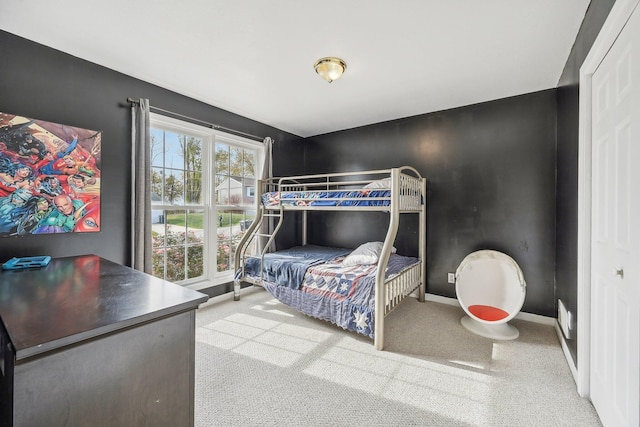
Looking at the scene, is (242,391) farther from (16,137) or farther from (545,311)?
(545,311)

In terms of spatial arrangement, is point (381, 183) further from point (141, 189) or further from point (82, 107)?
point (82, 107)

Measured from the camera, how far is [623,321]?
127 centimetres

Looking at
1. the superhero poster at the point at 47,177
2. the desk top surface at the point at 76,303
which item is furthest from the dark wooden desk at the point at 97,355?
the superhero poster at the point at 47,177

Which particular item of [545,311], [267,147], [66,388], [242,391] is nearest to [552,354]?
[545,311]

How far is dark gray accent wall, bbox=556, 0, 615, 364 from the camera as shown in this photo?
5.71ft

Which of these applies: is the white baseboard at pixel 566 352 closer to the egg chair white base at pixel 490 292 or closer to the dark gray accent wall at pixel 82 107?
the egg chair white base at pixel 490 292

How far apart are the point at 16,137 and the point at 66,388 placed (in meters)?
2.12

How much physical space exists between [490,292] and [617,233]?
1.72 m

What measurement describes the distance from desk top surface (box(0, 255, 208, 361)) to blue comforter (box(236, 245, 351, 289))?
1.65 m

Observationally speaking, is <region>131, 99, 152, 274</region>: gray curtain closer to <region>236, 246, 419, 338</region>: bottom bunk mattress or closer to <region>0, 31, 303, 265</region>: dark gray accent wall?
<region>0, 31, 303, 265</region>: dark gray accent wall

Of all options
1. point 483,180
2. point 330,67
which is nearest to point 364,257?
point 483,180

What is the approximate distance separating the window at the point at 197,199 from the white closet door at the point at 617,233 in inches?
134

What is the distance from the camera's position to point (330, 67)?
2299mm

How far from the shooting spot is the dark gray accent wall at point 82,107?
201cm
